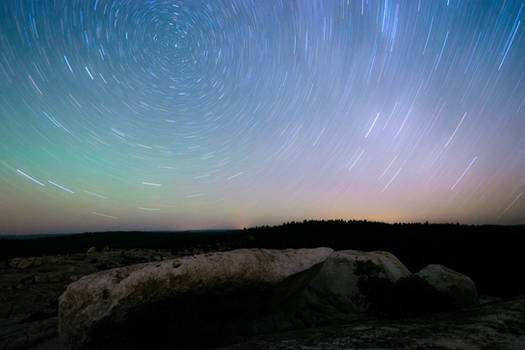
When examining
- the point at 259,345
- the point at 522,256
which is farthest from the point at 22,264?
the point at 522,256

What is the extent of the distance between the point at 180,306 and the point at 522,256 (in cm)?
1448

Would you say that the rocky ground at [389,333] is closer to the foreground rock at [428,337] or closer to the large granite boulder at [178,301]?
the foreground rock at [428,337]

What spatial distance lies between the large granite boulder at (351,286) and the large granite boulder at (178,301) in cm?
190

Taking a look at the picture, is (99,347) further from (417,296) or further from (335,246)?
(335,246)

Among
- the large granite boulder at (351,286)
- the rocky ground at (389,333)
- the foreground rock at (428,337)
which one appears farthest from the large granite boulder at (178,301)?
the large granite boulder at (351,286)

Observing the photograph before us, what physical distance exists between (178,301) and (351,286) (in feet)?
16.7

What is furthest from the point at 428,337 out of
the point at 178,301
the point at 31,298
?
the point at 31,298

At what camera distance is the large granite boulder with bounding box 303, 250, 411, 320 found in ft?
20.3

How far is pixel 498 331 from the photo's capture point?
8.46ft

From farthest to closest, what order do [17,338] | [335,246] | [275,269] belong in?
[335,246] → [275,269] → [17,338]

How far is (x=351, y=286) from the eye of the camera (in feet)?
22.7

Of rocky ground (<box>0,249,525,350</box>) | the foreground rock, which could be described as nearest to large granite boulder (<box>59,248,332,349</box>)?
rocky ground (<box>0,249,525,350</box>)

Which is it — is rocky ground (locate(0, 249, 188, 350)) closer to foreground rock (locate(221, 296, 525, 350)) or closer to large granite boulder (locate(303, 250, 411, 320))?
foreground rock (locate(221, 296, 525, 350))

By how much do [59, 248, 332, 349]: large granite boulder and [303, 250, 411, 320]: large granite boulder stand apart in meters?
1.90
